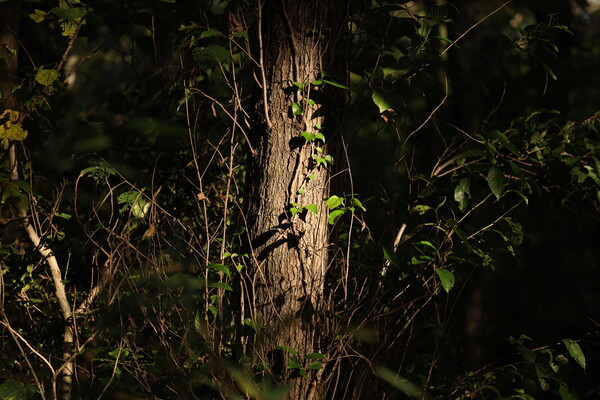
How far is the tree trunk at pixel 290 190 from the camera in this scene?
267 cm

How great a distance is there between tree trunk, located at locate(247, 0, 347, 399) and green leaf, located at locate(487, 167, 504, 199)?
0.71 metres

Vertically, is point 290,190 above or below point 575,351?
above

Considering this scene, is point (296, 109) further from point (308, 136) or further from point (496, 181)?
point (496, 181)

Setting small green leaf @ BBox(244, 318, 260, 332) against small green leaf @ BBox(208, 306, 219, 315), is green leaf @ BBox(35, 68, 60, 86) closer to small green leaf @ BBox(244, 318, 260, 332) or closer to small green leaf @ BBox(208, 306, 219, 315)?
small green leaf @ BBox(208, 306, 219, 315)

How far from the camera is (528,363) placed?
2.88m

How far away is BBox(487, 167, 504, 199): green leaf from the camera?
8.93 feet

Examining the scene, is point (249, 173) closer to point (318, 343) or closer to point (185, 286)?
point (185, 286)

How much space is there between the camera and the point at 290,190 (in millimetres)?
2717

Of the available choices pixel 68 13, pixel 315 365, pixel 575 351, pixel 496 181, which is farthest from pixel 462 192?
pixel 68 13

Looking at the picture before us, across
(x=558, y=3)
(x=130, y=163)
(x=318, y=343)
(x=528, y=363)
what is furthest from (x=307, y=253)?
(x=558, y=3)

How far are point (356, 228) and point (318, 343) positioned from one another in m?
0.91

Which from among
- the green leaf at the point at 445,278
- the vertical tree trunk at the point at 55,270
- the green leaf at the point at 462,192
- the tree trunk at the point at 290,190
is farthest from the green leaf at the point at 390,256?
the vertical tree trunk at the point at 55,270

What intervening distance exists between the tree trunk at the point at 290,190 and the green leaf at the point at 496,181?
708mm

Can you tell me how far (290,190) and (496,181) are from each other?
0.90m
